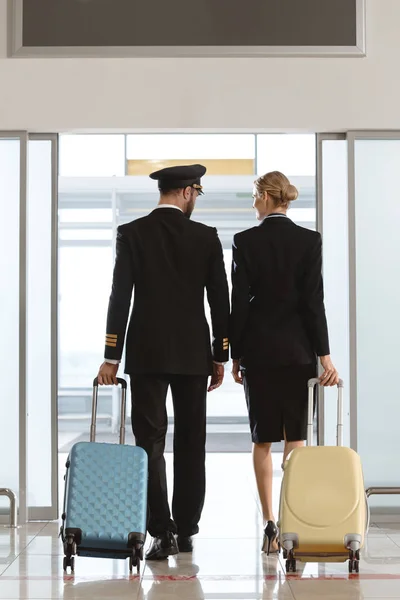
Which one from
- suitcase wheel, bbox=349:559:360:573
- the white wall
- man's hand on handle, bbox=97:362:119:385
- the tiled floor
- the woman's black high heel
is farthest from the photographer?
the white wall

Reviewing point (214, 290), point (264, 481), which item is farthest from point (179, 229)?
point (264, 481)

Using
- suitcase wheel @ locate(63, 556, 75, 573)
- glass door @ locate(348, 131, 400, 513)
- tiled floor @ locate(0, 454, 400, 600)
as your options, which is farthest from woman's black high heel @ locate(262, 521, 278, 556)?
glass door @ locate(348, 131, 400, 513)

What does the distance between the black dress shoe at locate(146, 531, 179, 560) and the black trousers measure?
29 mm

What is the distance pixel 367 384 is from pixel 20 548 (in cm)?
203

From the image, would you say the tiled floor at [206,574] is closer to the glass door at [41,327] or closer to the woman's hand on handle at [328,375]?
the glass door at [41,327]

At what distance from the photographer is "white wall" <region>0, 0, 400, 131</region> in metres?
4.68

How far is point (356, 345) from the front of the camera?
186 inches

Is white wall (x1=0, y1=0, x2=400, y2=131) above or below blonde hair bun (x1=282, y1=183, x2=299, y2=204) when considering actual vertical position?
above

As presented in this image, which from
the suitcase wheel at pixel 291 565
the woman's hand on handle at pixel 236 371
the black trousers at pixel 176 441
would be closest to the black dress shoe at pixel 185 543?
the black trousers at pixel 176 441

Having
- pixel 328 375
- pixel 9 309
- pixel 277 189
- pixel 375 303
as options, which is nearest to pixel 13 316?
pixel 9 309

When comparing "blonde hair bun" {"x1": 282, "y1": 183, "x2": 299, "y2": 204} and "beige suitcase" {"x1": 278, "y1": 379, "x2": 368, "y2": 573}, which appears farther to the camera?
"blonde hair bun" {"x1": 282, "y1": 183, "x2": 299, "y2": 204}

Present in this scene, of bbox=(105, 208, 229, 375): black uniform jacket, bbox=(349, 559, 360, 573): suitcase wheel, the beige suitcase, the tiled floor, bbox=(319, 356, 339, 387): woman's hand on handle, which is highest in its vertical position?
bbox=(105, 208, 229, 375): black uniform jacket

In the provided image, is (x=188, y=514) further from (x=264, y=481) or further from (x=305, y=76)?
(x=305, y=76)

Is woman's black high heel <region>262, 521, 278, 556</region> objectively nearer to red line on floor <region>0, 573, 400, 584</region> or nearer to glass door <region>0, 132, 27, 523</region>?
red line on floor <region>0, 573, 400, 584</region>
